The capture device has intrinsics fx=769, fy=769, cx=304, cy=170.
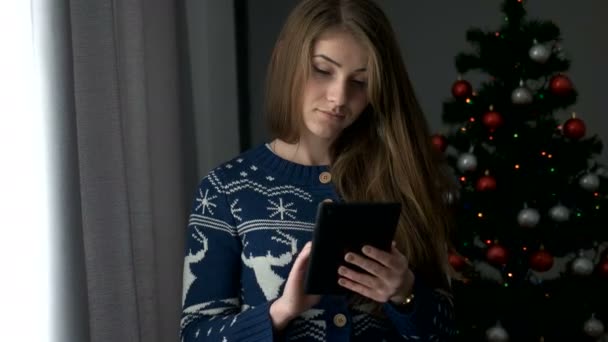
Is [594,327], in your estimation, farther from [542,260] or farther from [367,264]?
[367,264]

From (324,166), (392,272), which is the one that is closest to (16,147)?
(324,166)

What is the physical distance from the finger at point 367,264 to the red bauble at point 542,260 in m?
1.35

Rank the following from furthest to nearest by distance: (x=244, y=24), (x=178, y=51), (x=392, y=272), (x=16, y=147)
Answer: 1. (x=244, y=24)
2. (x=178, y=51)
3. (x=16, y=147)
4. (x=392, y=272)

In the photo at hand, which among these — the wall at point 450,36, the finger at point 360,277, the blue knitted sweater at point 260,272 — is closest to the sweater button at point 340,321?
the blue knitted sweater at point 260,272

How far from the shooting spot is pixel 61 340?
158 centimetres

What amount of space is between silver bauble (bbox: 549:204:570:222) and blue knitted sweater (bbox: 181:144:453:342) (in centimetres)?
115

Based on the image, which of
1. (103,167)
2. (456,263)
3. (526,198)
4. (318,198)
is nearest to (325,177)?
(318,198)

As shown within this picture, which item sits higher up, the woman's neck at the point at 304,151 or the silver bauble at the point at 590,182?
the woman's neck at the point at 304,151

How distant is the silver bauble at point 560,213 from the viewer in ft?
8.23

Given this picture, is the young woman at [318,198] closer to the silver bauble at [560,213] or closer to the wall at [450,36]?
the silver bauble at [560,213]

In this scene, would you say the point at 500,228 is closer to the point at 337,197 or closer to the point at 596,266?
the point at 596,266

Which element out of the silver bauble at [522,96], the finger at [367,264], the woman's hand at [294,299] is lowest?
the woman's hand at [294,299]

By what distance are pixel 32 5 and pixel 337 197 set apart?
2.35 feet

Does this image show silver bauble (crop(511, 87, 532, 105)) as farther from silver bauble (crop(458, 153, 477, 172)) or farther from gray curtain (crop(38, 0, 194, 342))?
gray curtain (crop(38, 0, 194, 342))
